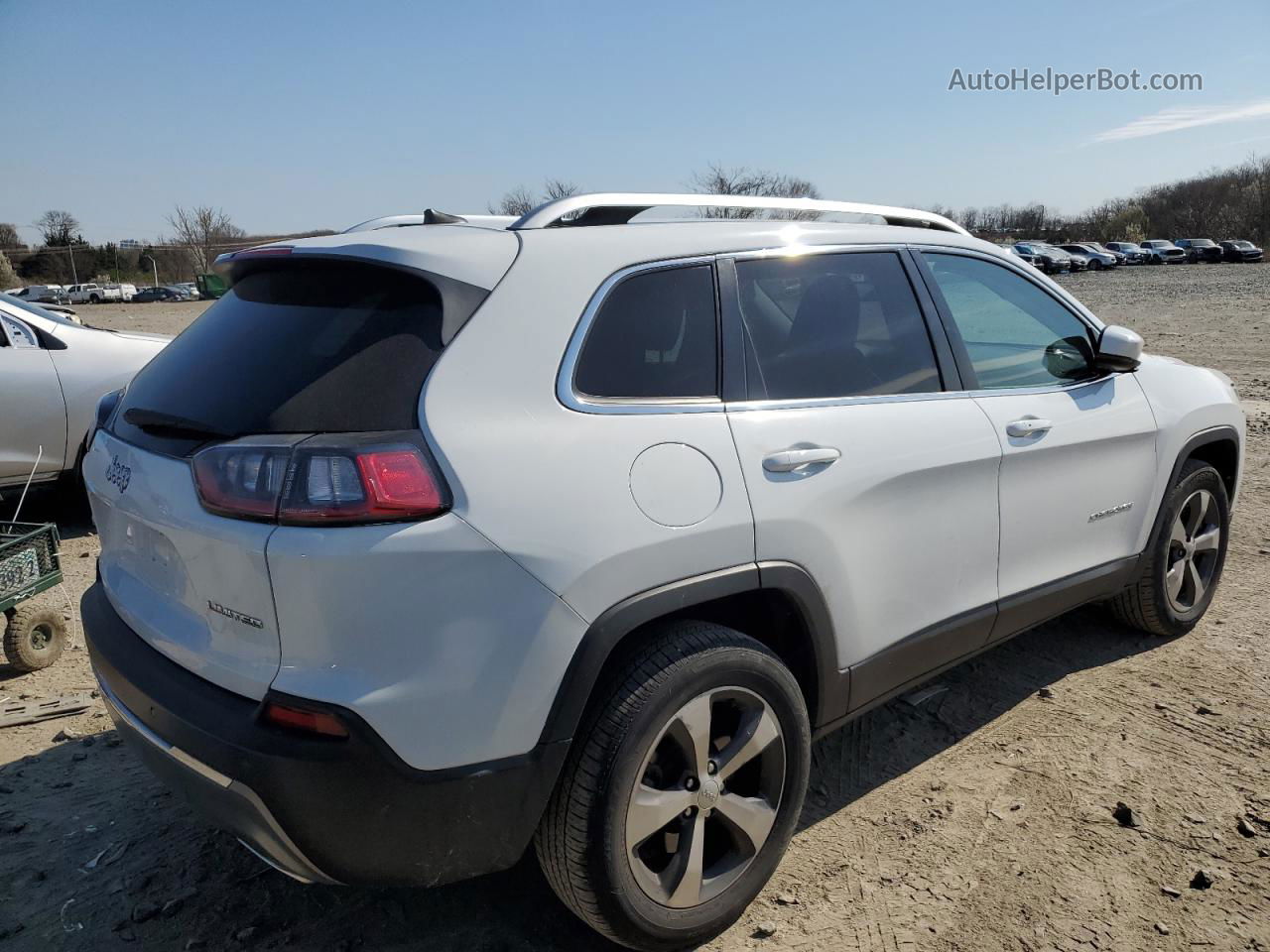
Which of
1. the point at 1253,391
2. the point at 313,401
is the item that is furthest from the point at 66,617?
the point at 1253,391

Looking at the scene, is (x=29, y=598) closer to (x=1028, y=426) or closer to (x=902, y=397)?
(x=902, y=397)

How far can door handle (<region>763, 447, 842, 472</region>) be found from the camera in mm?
2367

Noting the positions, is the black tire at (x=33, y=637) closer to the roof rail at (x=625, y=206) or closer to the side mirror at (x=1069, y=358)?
the roof rail at (x=625, y=206)

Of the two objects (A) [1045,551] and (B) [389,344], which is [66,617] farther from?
(A) [1045,551]

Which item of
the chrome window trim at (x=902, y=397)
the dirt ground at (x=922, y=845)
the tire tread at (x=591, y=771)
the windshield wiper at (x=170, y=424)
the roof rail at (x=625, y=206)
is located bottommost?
the dirt ground at (x=922, y=845)

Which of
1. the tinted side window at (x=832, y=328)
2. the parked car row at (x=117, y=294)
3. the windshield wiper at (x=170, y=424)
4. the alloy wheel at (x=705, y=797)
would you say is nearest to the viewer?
the windshield wiper at (x=170, y=424)

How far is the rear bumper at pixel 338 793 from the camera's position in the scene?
6.11 feet

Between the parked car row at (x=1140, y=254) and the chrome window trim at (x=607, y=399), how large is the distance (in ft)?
173

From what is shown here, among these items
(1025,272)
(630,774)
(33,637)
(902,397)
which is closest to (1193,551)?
(1025,272)

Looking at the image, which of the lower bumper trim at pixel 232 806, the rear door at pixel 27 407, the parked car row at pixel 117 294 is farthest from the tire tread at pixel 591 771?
the parked car row at pixel 117 294

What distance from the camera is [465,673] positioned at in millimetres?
1891

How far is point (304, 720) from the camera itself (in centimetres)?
187

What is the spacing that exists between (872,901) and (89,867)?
2.23 m

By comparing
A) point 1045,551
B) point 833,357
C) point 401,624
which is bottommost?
point 1045,551
